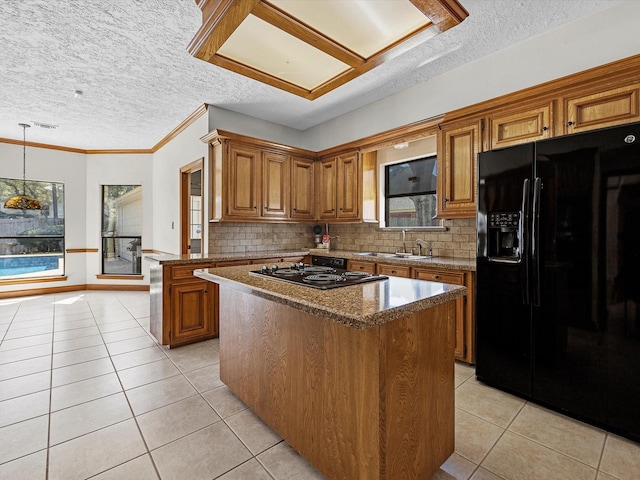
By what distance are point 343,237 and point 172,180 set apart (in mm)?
3049

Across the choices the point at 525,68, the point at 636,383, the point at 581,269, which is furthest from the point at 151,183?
the point at 636,383

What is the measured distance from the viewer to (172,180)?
5312mm

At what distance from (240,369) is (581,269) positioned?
91.2 inches

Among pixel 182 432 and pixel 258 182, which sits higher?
pixel 258 182

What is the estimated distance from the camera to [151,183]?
21.0ft

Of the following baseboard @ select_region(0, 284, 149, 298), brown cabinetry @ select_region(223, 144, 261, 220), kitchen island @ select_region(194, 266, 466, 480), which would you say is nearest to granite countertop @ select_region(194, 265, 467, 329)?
kitchen island @ select_region(194, 266, 466, 480)

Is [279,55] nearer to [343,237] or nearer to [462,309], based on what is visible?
[462,309]

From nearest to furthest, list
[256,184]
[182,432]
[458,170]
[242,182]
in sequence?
[182,432] < [458,170] < [242,182] < [256,184]

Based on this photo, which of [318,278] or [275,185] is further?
[275,185]

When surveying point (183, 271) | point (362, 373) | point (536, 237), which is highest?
point (536, 237)

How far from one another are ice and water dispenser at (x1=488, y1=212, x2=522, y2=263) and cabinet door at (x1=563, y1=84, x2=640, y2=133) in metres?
0.90

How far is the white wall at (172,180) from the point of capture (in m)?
4.27

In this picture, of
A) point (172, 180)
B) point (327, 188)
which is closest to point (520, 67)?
point (327, 188)

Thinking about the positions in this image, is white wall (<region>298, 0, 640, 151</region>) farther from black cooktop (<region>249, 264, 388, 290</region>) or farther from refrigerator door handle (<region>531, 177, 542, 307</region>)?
black cooktop (<region>249, 264, 388, 290</region>)
